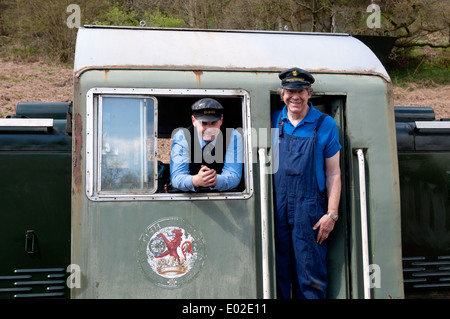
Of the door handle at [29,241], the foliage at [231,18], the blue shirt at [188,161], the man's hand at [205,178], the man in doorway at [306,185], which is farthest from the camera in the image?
the foliage at [231,18]

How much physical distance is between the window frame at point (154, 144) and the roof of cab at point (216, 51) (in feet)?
0.64

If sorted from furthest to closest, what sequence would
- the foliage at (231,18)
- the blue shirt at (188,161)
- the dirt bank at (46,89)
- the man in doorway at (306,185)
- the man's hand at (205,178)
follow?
the foliage at (231,18) < the dirt bank at (46,89) < the man in doorway at (306,185) < the blue shirt at (188,161) < the man's hand at (205,178)

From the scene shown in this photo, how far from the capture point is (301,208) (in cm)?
330

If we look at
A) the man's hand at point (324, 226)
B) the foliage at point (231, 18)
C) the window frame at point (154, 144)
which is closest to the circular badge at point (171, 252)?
the window frame at point (154, 144)

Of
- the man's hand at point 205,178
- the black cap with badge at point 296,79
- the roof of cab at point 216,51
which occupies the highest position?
the roof of cab at point 216,51

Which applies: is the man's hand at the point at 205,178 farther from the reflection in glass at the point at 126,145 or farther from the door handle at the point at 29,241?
the door handle at the point at 29,241

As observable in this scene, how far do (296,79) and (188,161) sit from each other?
0.97m

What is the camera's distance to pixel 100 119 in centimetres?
321

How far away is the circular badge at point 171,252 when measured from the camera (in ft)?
10.4

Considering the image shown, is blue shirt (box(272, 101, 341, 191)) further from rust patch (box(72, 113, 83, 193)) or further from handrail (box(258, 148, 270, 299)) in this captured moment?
rust patch (box(72, 113, 83, 193))

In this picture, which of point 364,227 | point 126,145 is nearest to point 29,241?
point 126,145

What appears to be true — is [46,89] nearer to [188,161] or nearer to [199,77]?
[199,77]
